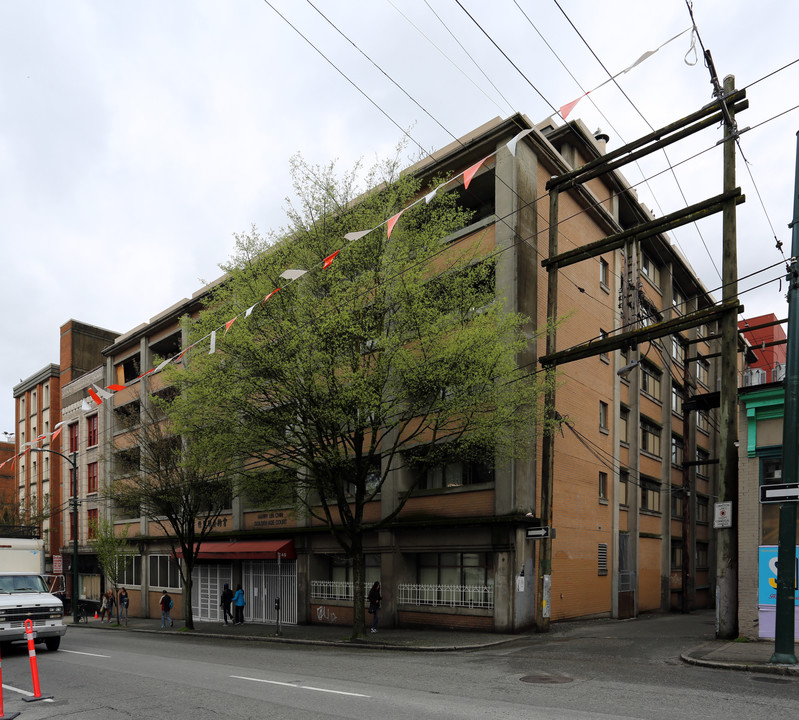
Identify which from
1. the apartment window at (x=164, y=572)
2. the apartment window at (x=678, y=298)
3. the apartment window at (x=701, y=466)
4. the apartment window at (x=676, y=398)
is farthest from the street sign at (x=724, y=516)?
the apartment window at (x=164, y=572)

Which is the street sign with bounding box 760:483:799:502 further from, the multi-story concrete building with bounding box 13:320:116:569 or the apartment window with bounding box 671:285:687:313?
the multi-story concrete building with bounding box 13:320:116:569

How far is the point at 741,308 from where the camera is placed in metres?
16.4

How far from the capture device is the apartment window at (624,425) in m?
30.6

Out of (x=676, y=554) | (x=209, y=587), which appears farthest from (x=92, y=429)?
(x=676, y=554)

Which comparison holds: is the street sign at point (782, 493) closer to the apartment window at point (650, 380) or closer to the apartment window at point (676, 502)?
the apartment window at point (650, 380)

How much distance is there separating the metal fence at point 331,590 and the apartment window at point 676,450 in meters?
19.0

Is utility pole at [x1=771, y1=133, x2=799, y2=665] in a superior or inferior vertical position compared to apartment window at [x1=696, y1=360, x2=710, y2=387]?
inferior

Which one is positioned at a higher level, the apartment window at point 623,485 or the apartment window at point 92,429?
the apartment window at point 92,429

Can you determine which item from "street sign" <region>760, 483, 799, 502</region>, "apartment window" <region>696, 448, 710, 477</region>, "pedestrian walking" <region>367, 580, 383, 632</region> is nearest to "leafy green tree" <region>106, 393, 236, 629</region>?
"pedestrian walking" <region>367, 580, 383, 632</region>

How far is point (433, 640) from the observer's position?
64.1 ft

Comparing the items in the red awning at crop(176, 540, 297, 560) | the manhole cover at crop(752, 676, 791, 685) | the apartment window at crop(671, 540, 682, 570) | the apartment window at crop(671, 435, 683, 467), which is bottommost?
the apartment window at crop(671, 540, 682, 570)

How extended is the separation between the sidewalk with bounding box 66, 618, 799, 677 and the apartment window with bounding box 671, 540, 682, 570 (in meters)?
11.6

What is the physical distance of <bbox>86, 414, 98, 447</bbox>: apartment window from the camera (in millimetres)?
48344

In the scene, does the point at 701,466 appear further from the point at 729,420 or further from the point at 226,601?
the point at 729,420
